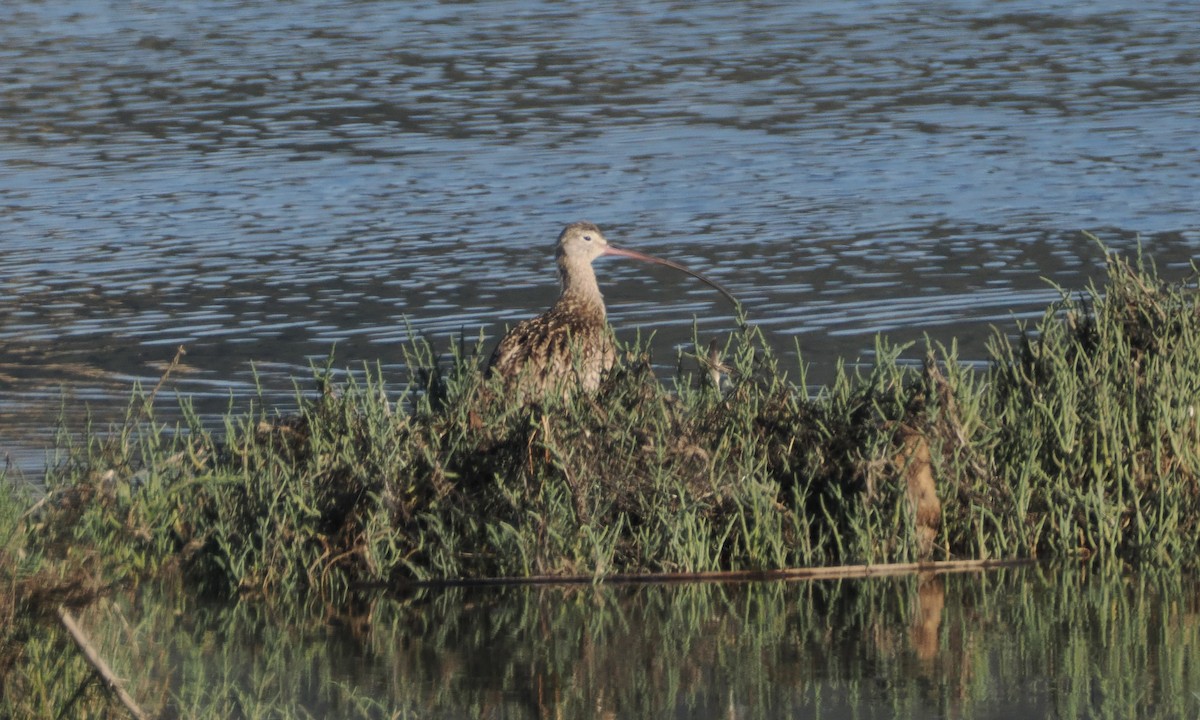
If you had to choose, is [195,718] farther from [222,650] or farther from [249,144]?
[249,144]

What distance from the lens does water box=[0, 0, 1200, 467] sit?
1383 centimetres

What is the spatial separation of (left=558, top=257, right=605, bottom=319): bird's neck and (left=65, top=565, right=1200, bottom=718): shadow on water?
2898mm

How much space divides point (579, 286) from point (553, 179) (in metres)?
7.91

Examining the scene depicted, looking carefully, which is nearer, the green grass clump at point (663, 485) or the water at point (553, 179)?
the green grass clump at point (663, 485)

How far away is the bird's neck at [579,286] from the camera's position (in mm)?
10602

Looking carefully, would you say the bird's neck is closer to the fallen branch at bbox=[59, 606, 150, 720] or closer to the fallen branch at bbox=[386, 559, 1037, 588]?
the fallen branch at bbox=[386, 559, 1037, 588]

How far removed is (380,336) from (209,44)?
1672 centimetres

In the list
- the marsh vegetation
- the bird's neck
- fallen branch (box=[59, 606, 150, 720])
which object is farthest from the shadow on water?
the bird's neck

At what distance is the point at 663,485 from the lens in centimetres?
793

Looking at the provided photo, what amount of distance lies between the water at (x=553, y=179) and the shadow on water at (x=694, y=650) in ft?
12.3

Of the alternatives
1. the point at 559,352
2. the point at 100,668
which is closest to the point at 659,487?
the point at 559,352

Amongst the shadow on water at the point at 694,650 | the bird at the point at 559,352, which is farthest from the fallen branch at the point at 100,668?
the bird at the point at 559,352

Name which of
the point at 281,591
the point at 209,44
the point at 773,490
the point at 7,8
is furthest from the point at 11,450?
the point at 7,8

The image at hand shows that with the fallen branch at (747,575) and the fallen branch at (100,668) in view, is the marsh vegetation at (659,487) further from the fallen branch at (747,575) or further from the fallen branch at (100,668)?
the fallen branch at (100,668)
